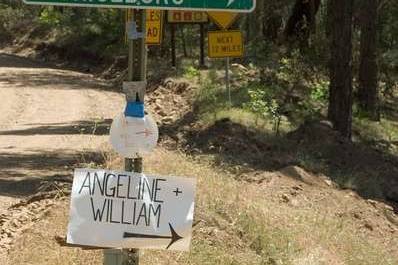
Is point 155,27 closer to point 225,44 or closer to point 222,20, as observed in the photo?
point 222,20

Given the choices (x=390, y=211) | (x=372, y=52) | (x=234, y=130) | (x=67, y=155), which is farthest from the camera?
(x=372, y=52)

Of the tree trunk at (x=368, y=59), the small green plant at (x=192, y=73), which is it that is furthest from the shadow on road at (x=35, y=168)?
the tree trunk at (x=368, y=59)

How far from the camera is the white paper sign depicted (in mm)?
3918

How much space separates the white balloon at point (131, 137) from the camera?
13.0ft

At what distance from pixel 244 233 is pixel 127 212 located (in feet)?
10.3

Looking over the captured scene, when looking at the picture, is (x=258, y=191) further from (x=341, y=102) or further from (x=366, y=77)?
(x=366, y=77)

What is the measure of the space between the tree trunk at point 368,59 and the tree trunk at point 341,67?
4749 millimetres

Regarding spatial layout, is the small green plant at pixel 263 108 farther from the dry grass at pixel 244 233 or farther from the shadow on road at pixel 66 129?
the dry grass at pixel 244 233

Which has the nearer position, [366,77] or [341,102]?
[341,102]

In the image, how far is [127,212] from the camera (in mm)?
3924

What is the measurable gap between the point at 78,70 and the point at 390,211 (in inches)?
1027

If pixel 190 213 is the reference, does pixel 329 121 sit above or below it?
below

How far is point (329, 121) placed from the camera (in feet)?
49.0

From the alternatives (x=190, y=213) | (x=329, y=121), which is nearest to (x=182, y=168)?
(x=190, y=213)
